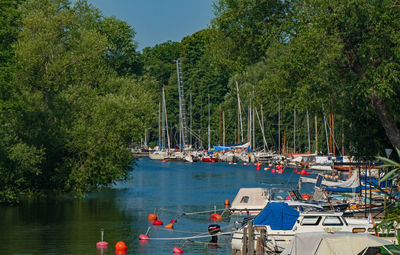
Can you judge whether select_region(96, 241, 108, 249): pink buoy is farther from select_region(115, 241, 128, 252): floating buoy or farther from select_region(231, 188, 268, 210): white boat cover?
select_region(231, 188, 268, 210): white boat cover

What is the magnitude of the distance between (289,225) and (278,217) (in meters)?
0.63

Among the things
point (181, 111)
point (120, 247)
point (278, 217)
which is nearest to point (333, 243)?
point (278, 217)

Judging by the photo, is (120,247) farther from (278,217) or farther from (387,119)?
(387,119)

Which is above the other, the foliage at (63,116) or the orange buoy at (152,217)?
the foliage at (63,116)

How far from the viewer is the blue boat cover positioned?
31391 millimetres

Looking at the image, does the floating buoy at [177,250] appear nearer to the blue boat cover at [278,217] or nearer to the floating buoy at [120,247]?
the floating buoy at [120,247]

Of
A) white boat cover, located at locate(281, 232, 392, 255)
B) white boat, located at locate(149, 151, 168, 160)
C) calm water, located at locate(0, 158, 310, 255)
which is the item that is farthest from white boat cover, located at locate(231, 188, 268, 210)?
white boat, located at locate(149, 151, 168, 160)

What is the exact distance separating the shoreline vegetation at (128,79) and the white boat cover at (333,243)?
7.78 meters

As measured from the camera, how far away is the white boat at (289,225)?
30.7 metres

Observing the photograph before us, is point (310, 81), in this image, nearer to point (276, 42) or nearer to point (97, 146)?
point (276, 42)

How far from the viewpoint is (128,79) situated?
58375 millimetres

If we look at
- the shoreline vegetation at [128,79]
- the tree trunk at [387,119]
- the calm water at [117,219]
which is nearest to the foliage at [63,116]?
the shoreline vegetation at [128,79]

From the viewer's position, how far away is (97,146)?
1956 inches

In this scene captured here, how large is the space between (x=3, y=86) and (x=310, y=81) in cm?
2069
